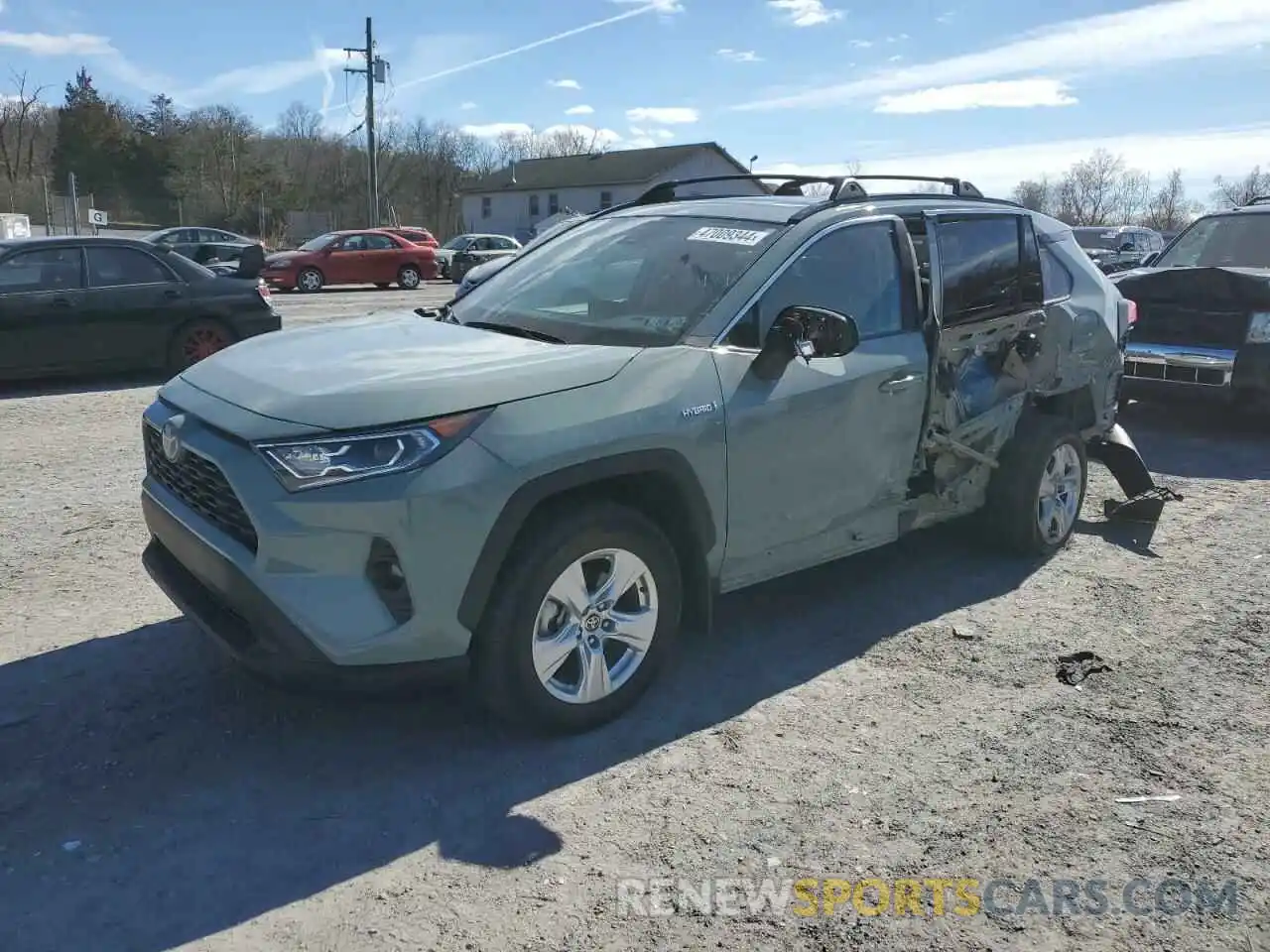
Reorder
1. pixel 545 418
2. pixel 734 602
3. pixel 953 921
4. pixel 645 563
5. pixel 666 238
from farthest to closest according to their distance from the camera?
pixel 734 602
pixel 666 238
pixel 645 563
pixel 545 418
pixel 953 921

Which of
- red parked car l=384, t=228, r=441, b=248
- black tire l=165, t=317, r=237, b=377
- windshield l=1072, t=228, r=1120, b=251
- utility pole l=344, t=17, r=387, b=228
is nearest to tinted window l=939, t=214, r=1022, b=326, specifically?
black tire l=165, t=317, r=237, b=377

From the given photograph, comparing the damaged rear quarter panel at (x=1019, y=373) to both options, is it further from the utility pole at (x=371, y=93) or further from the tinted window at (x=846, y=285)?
the utility pole at (x=371, y=93)

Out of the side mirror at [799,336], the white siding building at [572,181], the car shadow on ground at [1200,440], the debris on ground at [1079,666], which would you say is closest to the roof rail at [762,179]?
the side mirror at [799,336]

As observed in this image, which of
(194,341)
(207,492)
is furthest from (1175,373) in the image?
(194,341)

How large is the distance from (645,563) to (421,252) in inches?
1089

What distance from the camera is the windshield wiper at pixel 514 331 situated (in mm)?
4153

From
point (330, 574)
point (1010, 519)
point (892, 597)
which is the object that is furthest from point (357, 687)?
point (1010, 519)

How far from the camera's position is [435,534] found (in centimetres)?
323

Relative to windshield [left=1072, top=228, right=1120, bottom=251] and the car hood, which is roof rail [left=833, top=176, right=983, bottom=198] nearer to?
the car hood

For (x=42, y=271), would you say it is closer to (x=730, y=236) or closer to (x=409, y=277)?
(x=730, y=236)

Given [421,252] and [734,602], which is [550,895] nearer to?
[734,602]

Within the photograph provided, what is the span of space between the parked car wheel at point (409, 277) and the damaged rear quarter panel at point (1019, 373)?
2531cm

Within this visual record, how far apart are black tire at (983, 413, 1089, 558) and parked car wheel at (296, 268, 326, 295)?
25.3m

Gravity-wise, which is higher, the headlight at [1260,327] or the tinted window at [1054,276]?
the tinted window at [1054,276]
